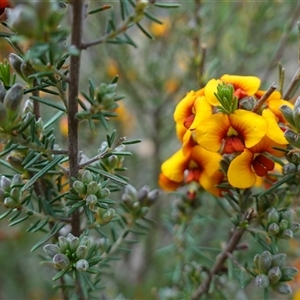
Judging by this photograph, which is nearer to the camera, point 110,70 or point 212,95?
point 212,95

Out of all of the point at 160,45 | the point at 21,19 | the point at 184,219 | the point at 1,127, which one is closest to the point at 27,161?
the point at 1,127

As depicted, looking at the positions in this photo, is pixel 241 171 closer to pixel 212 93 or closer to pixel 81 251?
pixel 212 93

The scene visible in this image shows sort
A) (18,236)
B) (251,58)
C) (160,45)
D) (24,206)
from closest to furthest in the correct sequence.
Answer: (24,206)
(18,236)
(251,58)
(160,45)

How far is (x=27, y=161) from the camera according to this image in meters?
0.54

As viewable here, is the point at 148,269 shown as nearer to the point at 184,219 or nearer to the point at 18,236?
the point at 18,236

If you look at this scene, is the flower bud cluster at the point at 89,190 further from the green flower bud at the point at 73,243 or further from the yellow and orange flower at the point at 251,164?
the yellow and orange flower at the point at 251,164

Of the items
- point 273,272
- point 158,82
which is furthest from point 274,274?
point 158,82

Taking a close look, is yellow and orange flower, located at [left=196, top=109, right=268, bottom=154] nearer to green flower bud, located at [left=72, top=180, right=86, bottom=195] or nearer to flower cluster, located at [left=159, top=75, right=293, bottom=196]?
flower cluster, located at [left=159, top=75, right=293, bottom=196]

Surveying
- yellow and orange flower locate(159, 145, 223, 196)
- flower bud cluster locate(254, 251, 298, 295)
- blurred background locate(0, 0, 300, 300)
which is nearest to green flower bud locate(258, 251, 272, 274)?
flower bud cluster locate(254, 251, 298, 295)

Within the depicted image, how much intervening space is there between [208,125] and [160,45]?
3.26 ft

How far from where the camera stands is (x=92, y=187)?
0.52 meters

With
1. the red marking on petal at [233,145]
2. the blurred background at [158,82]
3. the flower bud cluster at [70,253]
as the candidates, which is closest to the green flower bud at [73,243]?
the flower bud cluster at [70,253]

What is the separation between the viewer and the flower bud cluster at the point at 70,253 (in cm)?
Answer: 53

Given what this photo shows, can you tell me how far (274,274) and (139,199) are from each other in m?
0.22
